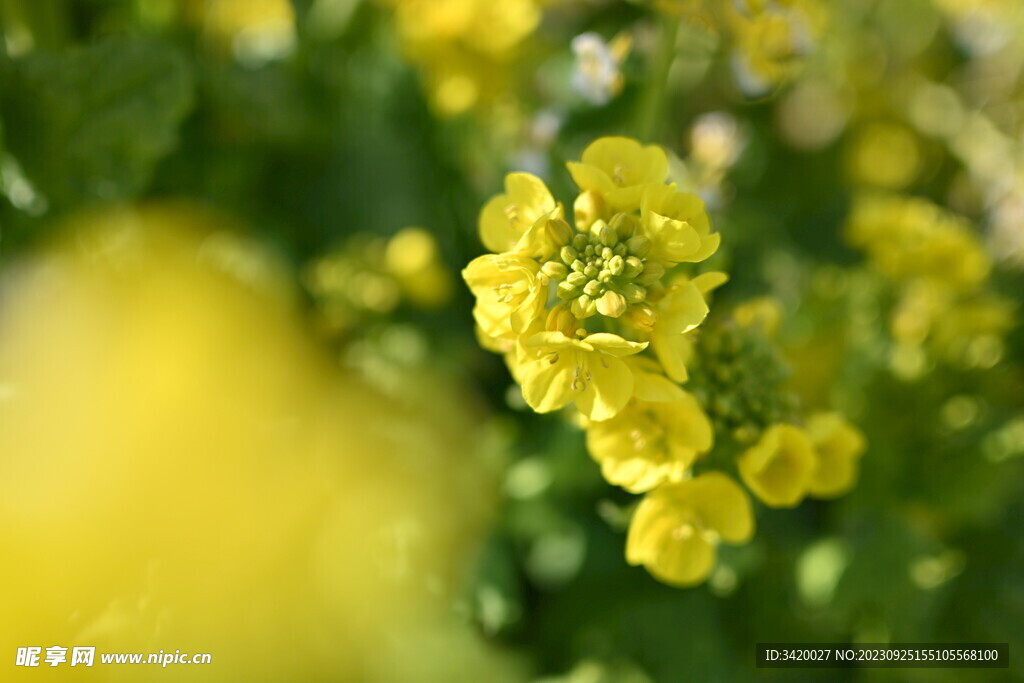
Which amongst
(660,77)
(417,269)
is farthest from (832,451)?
(417,269)

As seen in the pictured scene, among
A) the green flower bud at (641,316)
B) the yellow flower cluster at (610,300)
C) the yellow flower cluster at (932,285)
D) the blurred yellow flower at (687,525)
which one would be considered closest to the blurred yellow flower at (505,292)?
the yellow flower cluster at (610,300)

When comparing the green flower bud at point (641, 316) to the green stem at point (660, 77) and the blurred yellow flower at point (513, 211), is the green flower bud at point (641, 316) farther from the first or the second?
the green stem at point (660, 77)

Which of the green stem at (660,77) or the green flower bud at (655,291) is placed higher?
the green stem at (660,77)

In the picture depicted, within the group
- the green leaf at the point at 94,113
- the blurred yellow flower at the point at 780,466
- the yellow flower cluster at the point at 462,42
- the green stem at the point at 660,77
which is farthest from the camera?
the yellow flower cluster at the point at 462,42

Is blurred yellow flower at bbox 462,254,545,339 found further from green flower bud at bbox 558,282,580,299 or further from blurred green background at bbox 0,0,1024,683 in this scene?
blurred green background at bbox 0,0,1024,683

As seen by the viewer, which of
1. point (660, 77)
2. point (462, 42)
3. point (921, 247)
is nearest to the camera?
point (660, 77)

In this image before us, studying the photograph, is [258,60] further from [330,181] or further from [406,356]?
[406,356]

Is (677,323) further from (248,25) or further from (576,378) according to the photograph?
(248,25)

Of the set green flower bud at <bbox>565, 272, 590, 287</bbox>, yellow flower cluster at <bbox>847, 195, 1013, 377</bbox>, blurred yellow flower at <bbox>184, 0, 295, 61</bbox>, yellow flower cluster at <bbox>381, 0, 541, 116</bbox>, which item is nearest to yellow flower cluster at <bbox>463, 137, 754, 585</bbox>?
green flower bud at <bbox>565, 272, 590, 287</bbox>
